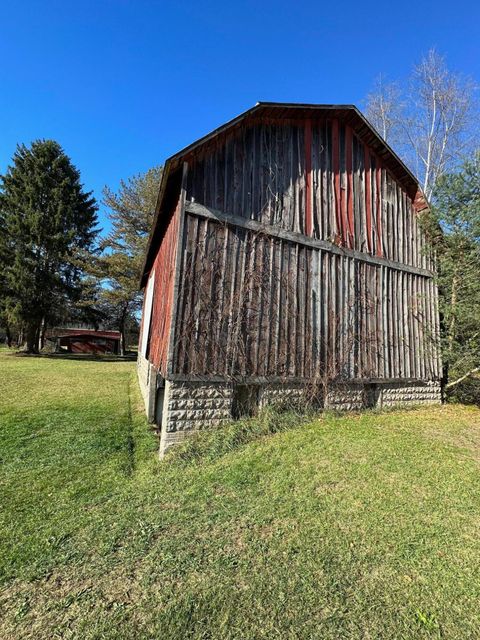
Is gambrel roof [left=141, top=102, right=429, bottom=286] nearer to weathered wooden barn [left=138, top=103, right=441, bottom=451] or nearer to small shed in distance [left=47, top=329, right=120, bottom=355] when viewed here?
weathered wooden barn [left=138, top=103, right=441, bottom=451]

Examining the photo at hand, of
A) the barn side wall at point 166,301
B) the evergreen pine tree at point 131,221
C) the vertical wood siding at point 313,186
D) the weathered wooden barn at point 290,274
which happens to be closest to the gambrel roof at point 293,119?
the weathered wooden barn at point 290,274

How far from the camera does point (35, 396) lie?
31.5 feet

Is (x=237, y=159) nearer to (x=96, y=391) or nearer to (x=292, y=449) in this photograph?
(x=292, y=449)

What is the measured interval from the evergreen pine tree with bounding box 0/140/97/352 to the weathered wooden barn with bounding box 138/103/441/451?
18572mm

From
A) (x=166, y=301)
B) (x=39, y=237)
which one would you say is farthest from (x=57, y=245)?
Answer: (x=166, y=301)

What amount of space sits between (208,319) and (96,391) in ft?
22.4

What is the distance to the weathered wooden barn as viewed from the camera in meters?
6.04

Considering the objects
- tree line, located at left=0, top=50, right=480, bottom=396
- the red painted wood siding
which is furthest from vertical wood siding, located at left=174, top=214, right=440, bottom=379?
tree line, located at left=0, top=50, right=480, bottom=396

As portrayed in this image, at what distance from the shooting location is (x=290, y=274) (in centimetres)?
714

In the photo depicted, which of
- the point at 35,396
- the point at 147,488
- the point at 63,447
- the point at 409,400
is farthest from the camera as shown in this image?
the point at 35,396

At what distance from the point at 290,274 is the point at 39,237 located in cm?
2350

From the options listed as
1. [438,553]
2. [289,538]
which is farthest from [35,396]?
[438,553]

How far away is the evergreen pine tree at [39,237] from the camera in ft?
75.8

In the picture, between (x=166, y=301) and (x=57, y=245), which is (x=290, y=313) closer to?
(x=166, y=301)
